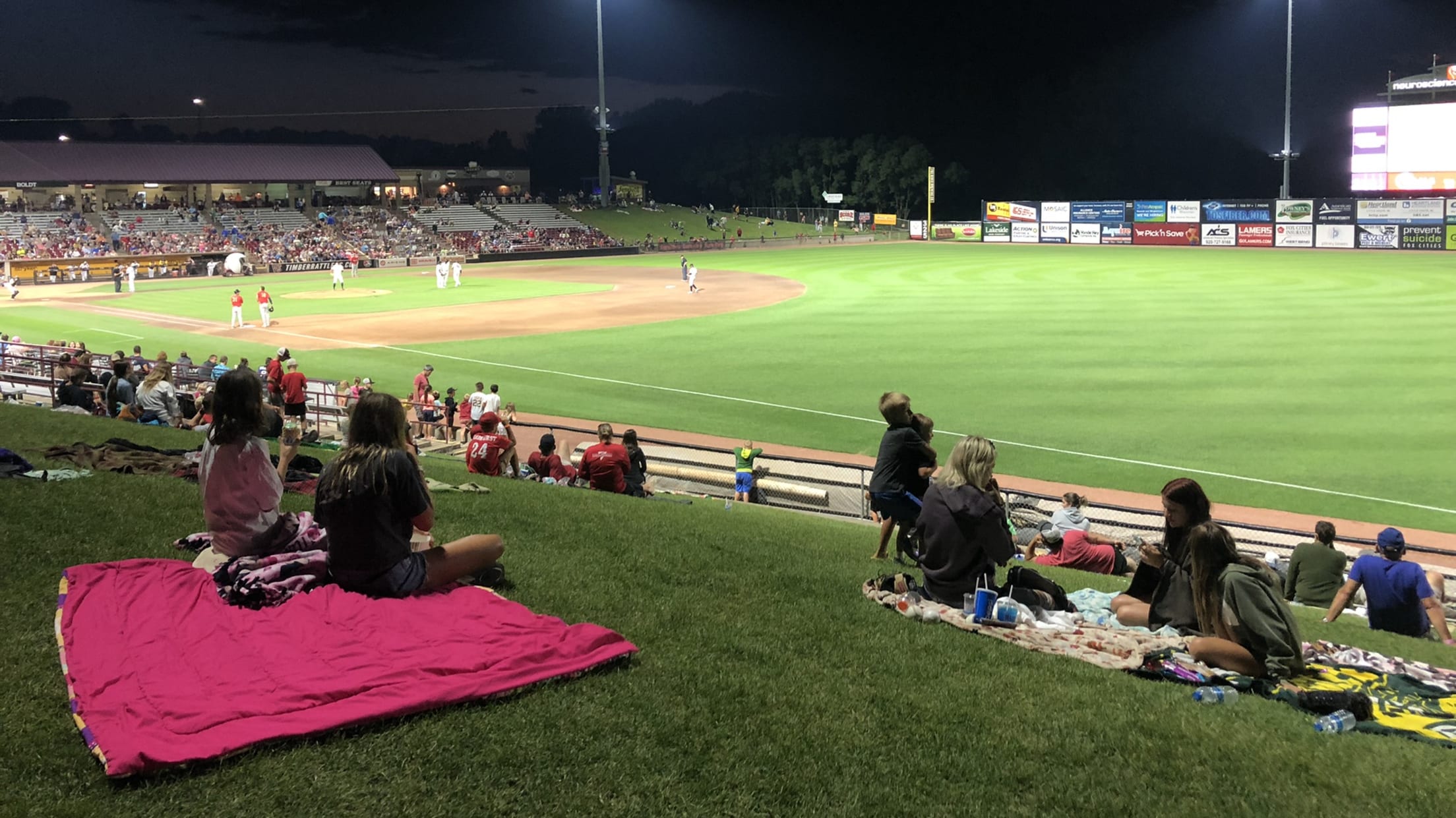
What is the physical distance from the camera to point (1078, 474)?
Answer: 17.5 meters

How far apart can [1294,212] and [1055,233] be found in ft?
61.7

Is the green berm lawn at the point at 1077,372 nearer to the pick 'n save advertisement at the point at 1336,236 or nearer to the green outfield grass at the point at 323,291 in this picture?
the green outfield grass at the point at 323,291

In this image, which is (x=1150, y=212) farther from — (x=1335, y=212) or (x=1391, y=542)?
(x=1391, y=542)

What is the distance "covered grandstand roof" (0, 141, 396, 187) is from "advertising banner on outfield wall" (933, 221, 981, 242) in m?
49.5

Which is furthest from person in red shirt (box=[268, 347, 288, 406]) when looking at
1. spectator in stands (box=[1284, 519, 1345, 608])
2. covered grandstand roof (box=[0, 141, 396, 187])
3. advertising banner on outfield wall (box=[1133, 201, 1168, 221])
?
advertising banner on outfield wall (box=[1133, 201, 1168, 221])

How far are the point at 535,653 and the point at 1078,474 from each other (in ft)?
44.7

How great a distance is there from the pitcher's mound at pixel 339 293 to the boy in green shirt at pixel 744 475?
3726cm

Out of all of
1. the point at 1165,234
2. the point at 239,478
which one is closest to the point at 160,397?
the point at 239,478

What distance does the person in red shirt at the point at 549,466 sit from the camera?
1338cm

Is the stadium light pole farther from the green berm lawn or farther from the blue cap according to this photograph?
the blue cap

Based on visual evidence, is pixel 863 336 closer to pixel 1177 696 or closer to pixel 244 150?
pixel 1177 696

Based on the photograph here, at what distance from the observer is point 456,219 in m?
92.4

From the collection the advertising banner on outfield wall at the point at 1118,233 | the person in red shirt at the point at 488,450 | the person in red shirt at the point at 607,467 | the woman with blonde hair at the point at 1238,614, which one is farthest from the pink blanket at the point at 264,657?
the advertising banner on outfield wall at the point at 1118,233

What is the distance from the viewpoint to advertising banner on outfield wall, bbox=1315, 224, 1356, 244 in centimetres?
6850
